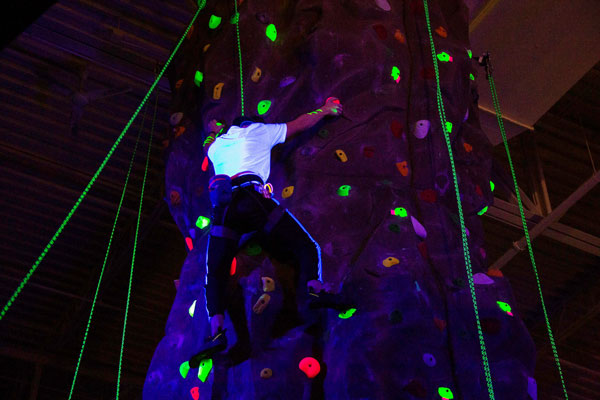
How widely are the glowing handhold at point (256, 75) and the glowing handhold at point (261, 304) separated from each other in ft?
5.18

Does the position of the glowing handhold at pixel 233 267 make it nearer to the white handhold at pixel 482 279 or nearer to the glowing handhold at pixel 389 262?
the glowing handhold at pixel 389 262

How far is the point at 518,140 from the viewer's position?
29.4ft

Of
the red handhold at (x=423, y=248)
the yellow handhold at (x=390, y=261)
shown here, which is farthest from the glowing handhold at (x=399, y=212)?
the yellow handhold at (x=390, y=261)

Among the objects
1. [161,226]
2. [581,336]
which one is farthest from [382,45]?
[581,336]

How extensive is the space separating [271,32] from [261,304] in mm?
2096

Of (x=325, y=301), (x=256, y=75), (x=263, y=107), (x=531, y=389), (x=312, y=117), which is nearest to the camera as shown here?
(x=325, y=301)

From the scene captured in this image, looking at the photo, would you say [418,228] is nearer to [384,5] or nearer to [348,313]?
[348,313]

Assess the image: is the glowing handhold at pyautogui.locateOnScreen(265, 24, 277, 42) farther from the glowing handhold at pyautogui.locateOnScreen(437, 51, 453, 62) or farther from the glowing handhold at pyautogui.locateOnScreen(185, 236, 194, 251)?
the glowing handhold at pyautogui.locateOnScreen(185, 236, 194, 251)

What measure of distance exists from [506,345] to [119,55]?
15.8ft

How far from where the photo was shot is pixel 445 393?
12.3 feet

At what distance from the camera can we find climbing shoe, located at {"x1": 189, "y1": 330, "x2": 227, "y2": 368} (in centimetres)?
355

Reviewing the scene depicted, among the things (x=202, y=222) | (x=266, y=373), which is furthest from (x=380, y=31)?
(x=266, y=373)

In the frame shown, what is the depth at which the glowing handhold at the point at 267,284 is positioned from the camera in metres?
3.98

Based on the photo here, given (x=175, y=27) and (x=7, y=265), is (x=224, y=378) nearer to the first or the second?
(x=175, y=27)
